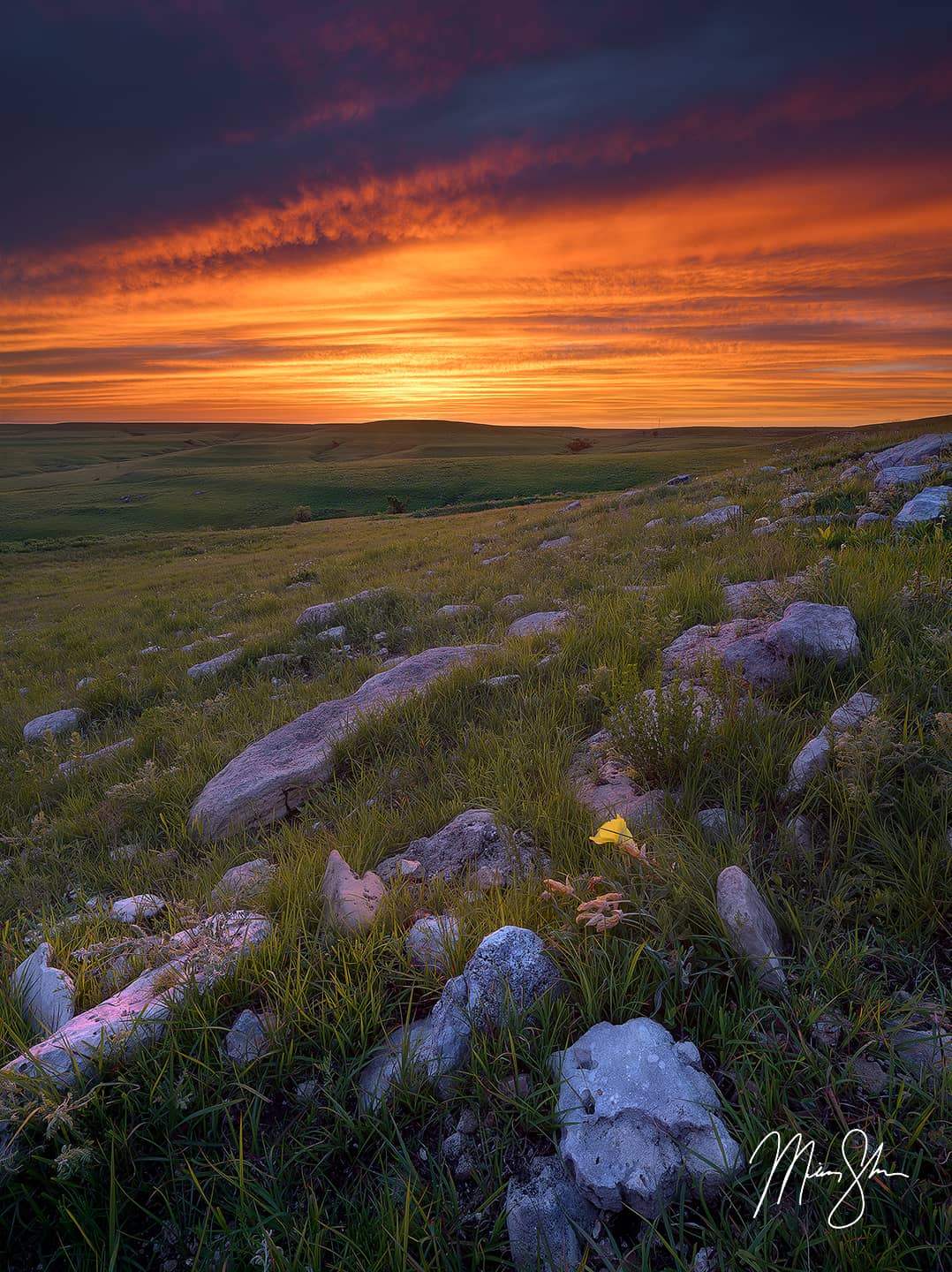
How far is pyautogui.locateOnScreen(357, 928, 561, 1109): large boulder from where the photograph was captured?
1.89 m

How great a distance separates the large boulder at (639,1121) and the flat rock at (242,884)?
1560 millimetres

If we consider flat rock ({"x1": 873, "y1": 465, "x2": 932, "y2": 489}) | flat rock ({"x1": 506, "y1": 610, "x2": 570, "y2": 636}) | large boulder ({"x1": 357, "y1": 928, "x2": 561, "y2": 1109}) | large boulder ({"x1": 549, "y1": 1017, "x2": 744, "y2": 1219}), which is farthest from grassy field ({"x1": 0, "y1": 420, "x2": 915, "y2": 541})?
large boulder ({"x1": 549, "y1": 1017, "x2": 744, "y2": 1219})

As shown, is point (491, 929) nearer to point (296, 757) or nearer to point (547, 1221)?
point (547, 1221)

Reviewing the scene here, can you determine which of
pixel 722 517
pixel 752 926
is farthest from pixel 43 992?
pixel 722 517

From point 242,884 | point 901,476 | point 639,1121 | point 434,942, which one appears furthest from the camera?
point 901,476

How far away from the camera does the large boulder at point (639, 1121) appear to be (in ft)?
5.01

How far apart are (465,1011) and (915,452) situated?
12.5 m

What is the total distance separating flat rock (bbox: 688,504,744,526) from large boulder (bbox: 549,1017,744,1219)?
874cm

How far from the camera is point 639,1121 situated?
1622mm

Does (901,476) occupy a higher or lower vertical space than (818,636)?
higher

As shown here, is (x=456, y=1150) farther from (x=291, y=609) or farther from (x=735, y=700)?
(x=291, y=609)

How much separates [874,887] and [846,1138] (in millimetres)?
939

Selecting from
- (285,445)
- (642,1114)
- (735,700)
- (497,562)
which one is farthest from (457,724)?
(285,445)
